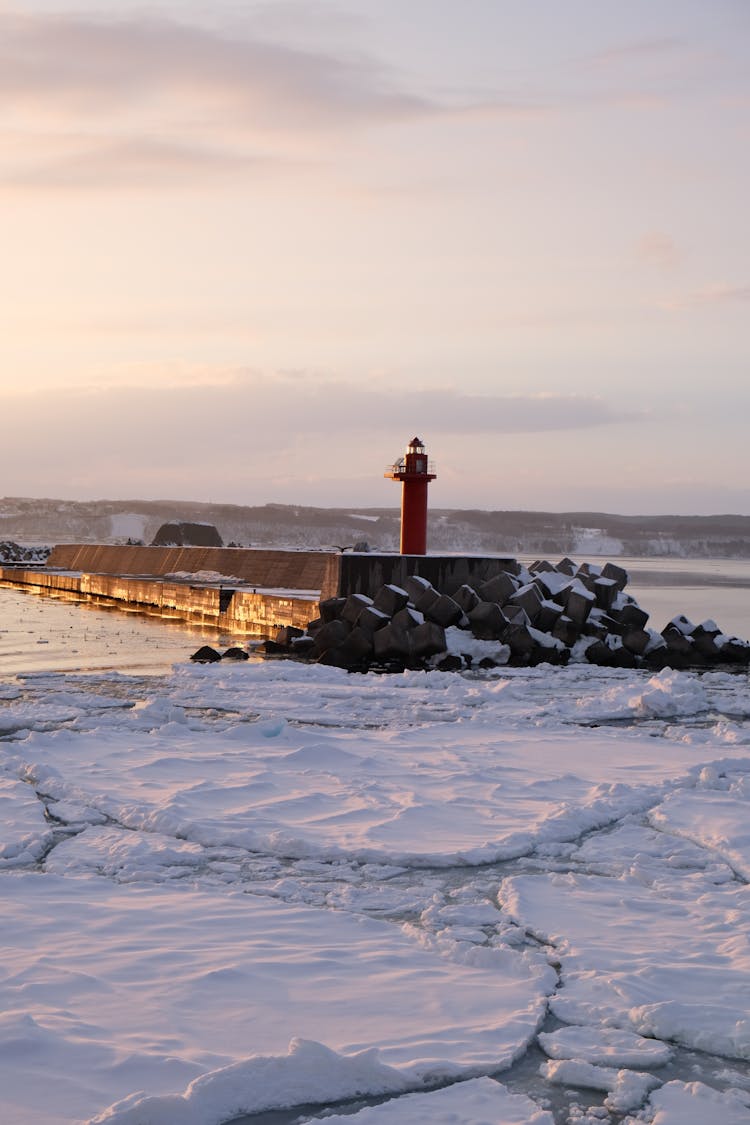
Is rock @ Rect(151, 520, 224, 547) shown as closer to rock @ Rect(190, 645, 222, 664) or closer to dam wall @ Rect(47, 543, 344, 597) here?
dam wall @ Rect(47, 543, 344, 597)

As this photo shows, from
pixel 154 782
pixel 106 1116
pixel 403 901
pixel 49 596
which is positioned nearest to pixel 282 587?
pixel 49 596

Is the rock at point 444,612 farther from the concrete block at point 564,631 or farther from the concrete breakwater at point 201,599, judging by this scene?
the concrete breakwater at point 201,599

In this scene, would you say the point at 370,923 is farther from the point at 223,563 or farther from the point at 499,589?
the point at 223,563

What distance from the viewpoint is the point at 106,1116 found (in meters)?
2.84

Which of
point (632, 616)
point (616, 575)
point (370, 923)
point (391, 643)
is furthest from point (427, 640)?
point (370, 923)

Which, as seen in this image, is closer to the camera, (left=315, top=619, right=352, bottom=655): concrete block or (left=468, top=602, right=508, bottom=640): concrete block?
(left=315, top=619, right=352, bottom=655): concrete block

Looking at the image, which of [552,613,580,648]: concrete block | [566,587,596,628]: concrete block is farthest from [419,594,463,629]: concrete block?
[566,587,596,628]: concrete block

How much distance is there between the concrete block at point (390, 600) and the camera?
54.6 ft

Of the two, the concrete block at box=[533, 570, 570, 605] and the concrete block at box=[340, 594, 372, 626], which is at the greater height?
the concrete block at box=[533, 570, 570, 605]

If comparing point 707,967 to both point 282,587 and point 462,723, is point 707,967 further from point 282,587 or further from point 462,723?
point 282,587

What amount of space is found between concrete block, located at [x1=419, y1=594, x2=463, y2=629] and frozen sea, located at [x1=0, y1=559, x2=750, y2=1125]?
700 cm

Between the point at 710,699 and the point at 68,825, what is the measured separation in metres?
8.24

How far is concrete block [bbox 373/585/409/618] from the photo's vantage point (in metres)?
16.7

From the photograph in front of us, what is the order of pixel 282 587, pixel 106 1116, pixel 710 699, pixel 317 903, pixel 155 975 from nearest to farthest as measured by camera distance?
pixel 106 1116 < pixel 155 975 < pixel 317 903 < pixel 710 699 < pixel 282 587
